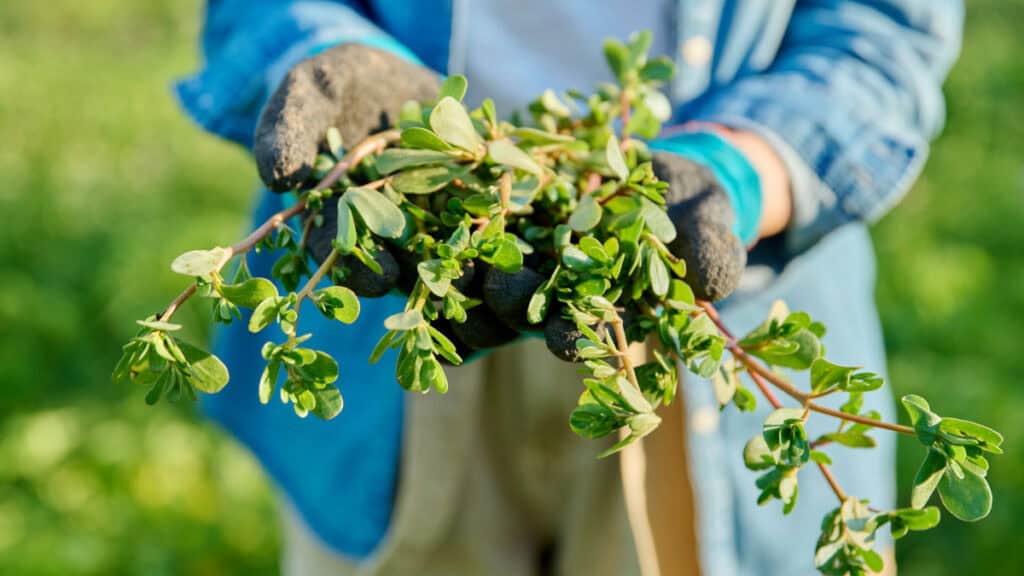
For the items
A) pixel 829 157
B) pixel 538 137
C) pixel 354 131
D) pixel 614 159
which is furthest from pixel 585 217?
pixel 829 157

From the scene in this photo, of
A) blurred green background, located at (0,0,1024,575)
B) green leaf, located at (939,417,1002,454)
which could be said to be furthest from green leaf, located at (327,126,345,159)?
blurred green background, located at (0,0,1024,575)

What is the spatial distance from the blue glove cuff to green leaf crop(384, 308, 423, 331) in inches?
18.1

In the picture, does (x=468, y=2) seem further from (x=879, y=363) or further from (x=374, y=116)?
(x=879, y=363)

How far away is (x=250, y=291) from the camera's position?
31.9 inches

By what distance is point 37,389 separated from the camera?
2873 mm

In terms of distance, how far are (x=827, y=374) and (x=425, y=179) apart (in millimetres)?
356

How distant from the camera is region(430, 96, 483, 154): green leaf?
824 millimetres

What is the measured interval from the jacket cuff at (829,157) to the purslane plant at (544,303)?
0.98 feet

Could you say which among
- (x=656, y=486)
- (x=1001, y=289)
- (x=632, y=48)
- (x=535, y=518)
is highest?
(x=632, y=48)

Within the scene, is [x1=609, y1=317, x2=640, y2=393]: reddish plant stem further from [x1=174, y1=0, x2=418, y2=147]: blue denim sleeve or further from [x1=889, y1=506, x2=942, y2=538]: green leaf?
[x1=174, y1=0, x2=418, y2=147]: blue denim sleeve

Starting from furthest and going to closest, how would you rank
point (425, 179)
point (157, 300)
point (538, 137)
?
1. point (157, 300)
2. point (538, 137)
3. point (425, 179)

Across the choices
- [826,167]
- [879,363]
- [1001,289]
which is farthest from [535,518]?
[1001,289]

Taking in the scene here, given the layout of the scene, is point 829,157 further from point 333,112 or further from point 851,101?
point 333,112

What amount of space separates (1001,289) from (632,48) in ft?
7.80
